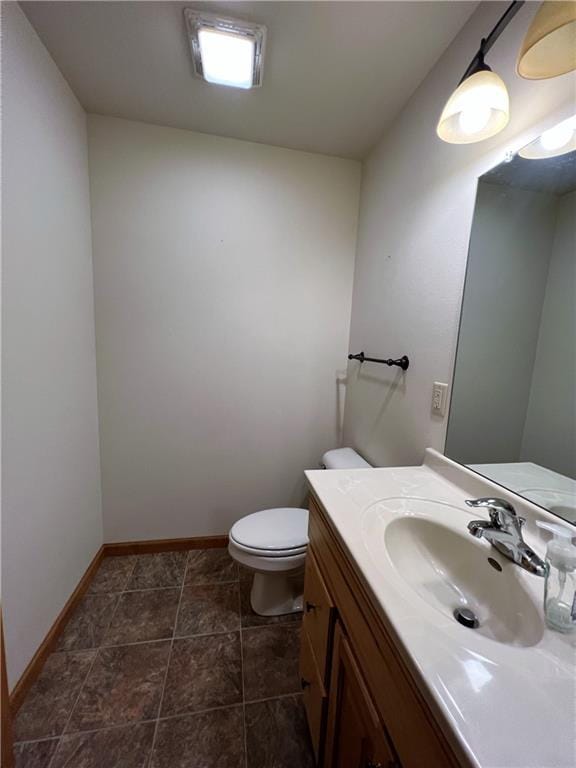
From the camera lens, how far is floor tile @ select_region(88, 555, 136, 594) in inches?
63.6

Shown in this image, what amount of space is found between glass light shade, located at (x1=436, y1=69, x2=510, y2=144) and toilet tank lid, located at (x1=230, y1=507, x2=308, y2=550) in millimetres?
1628

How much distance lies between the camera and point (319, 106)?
4.52 ft

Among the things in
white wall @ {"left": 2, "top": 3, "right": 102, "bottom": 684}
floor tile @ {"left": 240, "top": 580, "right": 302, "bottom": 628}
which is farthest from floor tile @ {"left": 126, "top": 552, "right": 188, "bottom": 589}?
floor tile @ {"left": 240, "top": 580, "right": 302, "bottom": 628}

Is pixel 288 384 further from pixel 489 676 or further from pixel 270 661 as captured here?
pixel 489 676

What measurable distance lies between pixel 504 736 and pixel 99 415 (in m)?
1.93

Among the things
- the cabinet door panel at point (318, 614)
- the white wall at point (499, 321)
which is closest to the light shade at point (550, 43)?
the white wall at point (499, 321)

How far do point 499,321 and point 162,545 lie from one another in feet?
7.02

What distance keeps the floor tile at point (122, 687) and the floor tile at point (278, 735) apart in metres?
0.37

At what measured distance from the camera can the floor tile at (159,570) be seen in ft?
5.43

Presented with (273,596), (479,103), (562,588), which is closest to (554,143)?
(479,103)

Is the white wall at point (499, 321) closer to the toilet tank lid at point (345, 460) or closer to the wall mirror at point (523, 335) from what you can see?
the wall mirror at point (523, 335)

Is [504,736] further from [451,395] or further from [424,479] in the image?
[451,395]

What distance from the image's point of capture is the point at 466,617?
0.69 meters

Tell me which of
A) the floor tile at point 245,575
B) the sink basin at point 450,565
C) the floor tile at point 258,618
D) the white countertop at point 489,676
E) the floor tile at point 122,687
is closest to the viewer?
the white countertop at point 489,676
